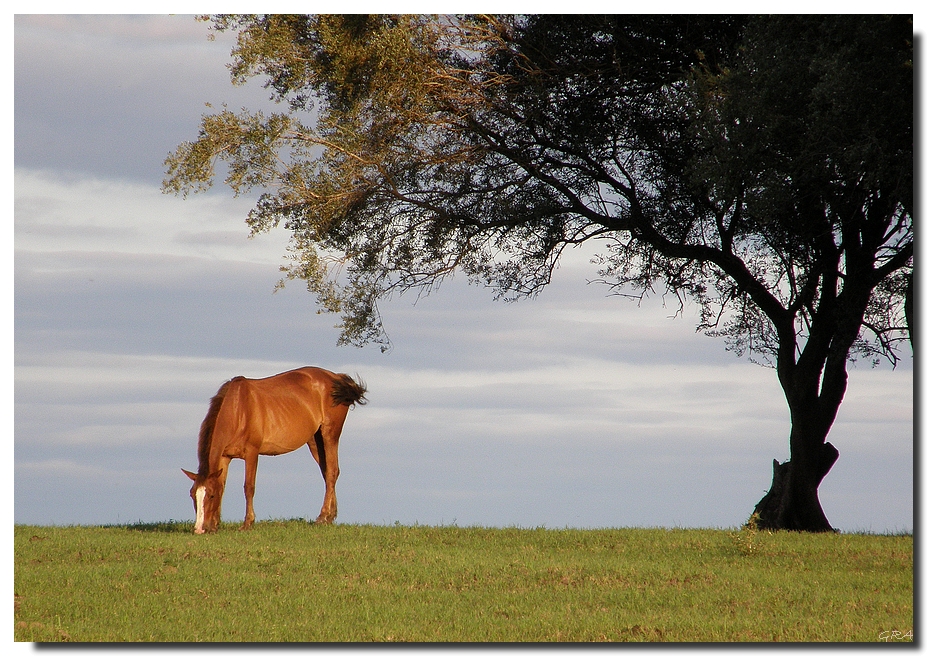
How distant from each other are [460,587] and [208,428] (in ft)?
20.5

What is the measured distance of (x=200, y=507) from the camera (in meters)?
15.3

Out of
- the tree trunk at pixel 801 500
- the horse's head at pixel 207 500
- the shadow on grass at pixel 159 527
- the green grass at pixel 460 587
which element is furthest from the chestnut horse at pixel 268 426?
the tree trunk at pixel 801 500

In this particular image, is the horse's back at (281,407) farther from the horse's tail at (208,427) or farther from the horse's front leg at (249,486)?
the horse's front leg at (249,486)

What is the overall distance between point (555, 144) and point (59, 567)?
1223cm

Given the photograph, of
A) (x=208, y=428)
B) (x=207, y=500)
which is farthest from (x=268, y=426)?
(x=207, y=500)

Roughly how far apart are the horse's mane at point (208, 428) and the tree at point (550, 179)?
3317 mm

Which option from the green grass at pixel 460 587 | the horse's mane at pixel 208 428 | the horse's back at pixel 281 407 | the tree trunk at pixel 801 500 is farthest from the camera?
the tree trunk at pixel 801 500

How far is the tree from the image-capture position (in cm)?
1748

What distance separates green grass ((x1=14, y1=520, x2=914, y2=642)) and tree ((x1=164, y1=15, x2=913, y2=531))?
4740mm

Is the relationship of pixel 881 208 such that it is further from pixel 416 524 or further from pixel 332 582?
pixel 332 582

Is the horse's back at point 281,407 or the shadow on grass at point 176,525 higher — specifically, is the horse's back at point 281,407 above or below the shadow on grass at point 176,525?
above

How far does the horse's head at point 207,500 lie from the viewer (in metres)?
15.1
